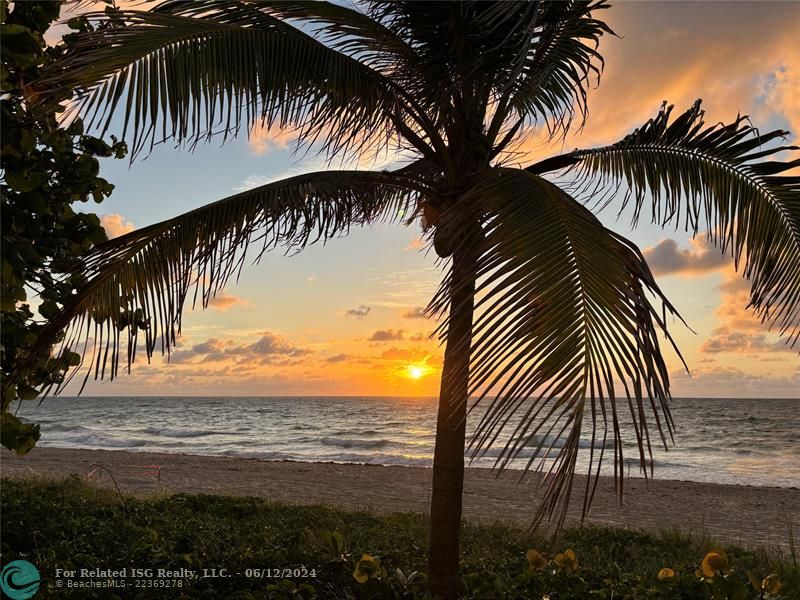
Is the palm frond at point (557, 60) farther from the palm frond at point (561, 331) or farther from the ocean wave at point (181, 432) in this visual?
the ocean wave at point (181, 432)

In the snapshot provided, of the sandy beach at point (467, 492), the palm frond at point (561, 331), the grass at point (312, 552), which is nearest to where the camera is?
the palm frond at point (561, 331)

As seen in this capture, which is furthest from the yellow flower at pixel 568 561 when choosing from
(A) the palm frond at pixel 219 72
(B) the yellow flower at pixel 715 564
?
(A) the palm frond at pixel 219 72

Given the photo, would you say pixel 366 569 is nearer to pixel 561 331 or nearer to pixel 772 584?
pixel 561 331

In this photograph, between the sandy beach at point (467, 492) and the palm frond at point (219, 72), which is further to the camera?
the sandy beach at point (467, 492)

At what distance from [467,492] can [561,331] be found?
1313 centimetres

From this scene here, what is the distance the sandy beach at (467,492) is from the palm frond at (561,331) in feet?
25.2

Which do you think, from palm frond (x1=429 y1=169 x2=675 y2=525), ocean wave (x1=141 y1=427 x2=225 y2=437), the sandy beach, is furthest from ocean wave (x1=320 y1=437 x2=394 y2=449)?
palm frond (x1=429 y1=169 x2=675 y2=525)

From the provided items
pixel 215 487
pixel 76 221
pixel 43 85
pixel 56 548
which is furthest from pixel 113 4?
pixel 215 487

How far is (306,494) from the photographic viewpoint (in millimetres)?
13375

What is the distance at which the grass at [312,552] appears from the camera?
3350 mm

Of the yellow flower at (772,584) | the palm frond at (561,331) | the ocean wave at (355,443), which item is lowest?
the ocean wave at (355,443)

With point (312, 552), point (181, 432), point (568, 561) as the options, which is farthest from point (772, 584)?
point (181, 432)

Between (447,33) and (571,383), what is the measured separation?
9.32ft

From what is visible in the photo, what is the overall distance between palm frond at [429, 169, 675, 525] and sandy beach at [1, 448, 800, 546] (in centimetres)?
768
